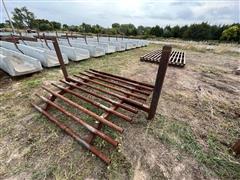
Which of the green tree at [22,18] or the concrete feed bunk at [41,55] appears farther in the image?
the green tree at [22,18]

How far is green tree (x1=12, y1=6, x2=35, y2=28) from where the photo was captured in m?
28.3

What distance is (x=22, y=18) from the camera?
29.2 meters

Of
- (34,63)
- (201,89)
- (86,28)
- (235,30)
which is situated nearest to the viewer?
(201,89)

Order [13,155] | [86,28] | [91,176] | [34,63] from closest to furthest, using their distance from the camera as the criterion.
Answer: [91,176] → [13,155] → [34,63] → [86,28]

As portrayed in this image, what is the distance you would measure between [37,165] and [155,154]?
1303 millimetres

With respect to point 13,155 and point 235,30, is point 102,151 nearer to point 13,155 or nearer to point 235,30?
point 13,155

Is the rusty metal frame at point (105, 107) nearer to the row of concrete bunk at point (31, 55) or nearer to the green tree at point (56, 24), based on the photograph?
the row of concrete bunk at point (31, 55)

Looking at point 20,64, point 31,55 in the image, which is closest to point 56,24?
point 31,55

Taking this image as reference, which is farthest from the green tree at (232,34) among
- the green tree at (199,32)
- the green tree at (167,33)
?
the green tree at (167,33)

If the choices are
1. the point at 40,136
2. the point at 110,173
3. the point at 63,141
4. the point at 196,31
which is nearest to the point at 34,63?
the point at 40,136

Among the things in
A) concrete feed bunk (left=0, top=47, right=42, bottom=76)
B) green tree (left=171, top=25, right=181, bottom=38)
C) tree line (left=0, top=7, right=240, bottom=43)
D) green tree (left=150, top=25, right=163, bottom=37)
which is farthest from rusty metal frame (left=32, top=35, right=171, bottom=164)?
green tree (left=171, top=25, right=181, bottom=38)

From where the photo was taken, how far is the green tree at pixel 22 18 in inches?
1113

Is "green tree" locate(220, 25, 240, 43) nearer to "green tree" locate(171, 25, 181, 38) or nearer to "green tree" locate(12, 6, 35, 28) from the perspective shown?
"green tree" locate(171, 25, 181, 38)

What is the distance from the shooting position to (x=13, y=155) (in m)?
1.49
